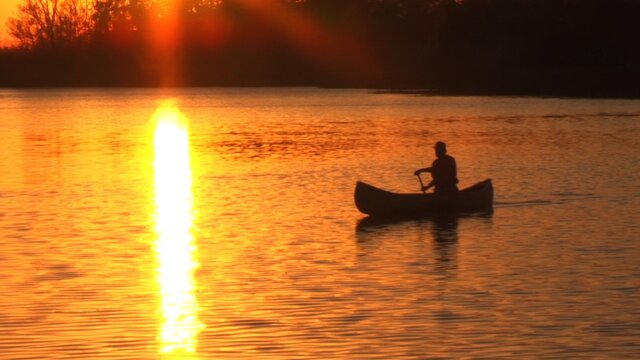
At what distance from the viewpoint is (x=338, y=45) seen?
5802 inches

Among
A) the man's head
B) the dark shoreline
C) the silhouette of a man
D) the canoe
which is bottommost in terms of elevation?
the dark shoreline

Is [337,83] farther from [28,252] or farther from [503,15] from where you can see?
[28,252]

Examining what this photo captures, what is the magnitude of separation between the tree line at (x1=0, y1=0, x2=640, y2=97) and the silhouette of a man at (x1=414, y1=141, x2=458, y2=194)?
79.1m

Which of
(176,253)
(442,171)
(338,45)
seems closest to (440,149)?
(442,171)

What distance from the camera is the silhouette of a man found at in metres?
27.5

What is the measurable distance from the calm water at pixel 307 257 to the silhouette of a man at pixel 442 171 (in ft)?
2.98

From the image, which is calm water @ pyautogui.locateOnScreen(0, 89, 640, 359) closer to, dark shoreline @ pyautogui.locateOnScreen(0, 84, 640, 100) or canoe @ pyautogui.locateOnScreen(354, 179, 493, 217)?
canoe @ pyautogui.locateOnScreen(354, 179, 493, 217)

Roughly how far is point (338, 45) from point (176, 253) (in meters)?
124

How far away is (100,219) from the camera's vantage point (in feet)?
95.9

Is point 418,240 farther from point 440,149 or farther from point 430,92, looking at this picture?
point 430,92

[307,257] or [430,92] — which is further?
[430,92]

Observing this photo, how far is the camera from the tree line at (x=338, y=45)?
111250 mm

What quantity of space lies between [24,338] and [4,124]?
62.2 meters

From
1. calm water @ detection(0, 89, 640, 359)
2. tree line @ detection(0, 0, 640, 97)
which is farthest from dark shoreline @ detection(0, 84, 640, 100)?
calm water @ detection(0, 89, 640, 359)
